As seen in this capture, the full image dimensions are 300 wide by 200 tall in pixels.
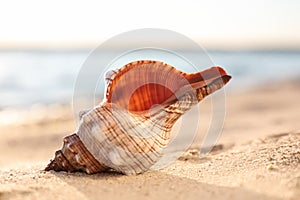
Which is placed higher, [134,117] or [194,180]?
[134,117]

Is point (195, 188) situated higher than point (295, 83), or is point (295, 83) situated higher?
point (195, 188)

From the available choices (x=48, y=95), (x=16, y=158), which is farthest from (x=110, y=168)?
(x=48, y=95)

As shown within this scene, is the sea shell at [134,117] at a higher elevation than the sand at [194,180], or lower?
higher

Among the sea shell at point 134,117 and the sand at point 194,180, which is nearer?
the sand at point 194,180

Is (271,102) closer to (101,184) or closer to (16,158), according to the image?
(16,158)

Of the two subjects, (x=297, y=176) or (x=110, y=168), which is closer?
(x=297, y=176)

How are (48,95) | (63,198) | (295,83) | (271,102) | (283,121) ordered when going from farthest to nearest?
(295,83), (48,95), (271,102), (283,121), (63,198)

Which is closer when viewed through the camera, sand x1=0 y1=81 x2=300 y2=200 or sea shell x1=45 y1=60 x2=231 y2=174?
sand x1=0 y1=81 x2=300 y2=200

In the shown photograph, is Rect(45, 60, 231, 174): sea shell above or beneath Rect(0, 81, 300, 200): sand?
above
